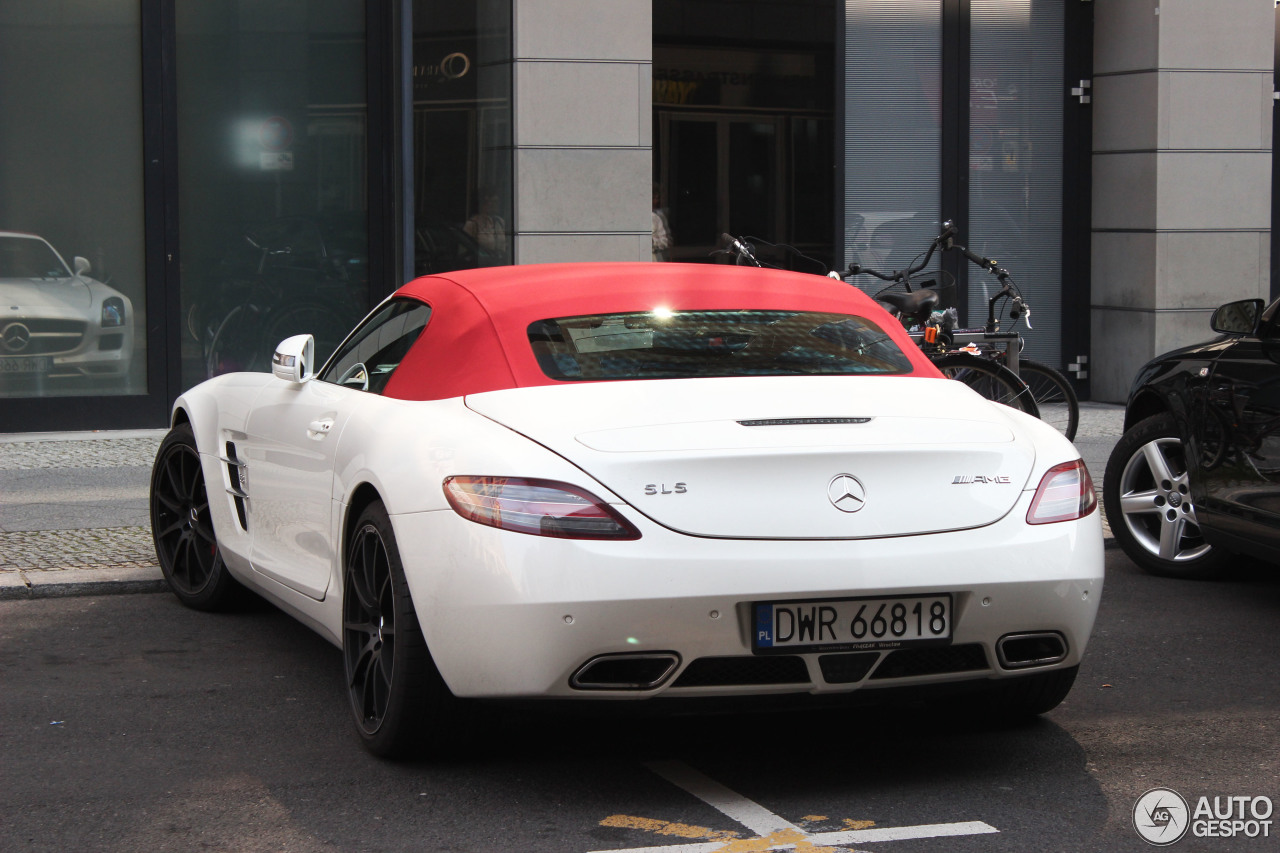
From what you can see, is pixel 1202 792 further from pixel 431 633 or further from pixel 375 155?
pixel 375 155

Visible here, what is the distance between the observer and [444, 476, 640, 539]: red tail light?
3898 millimetres

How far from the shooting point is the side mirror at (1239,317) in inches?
260

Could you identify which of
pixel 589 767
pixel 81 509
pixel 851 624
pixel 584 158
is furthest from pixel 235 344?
pixel 851 624

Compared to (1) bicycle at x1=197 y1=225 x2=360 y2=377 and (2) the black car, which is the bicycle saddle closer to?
(2) the black car

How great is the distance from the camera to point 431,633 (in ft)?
13.5

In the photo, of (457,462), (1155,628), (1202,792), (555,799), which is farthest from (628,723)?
(1155,628)

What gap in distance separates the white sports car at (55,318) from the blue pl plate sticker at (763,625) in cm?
929

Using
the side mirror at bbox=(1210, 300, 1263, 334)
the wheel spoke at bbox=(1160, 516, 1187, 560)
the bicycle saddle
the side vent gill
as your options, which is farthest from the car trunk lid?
the bicycle saddle

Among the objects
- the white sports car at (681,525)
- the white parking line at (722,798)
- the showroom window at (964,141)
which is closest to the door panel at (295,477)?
the white sports car at (681,525)

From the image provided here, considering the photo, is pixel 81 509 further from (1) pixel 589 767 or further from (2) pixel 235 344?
(1) pixel 589 767

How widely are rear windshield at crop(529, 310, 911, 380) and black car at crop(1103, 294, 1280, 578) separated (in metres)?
1.98

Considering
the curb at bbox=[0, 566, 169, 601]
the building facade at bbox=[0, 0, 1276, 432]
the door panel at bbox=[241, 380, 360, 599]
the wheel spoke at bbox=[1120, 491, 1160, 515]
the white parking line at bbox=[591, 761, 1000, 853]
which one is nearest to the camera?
the white parking line at bbox=[591, 761, 1000, 853]

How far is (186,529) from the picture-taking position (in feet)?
21.8

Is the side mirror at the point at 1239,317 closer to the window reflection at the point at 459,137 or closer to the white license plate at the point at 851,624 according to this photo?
the white license plate at the point at 851,624
